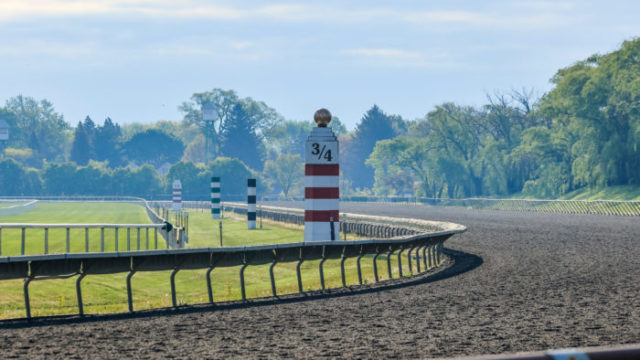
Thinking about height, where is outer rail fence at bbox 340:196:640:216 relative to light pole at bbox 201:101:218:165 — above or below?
below

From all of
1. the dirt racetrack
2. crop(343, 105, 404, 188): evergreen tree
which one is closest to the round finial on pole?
the dirt racetrack

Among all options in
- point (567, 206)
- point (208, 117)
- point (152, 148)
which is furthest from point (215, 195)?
point (152, 148)

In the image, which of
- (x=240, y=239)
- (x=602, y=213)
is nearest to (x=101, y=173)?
(x=602, y=213)

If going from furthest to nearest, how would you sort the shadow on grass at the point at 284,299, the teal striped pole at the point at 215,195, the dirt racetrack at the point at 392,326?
the teal striped pole at the point at 215,195, the shadow on grass at the point at 284,299, the dirt racetrack at the point at 392,326

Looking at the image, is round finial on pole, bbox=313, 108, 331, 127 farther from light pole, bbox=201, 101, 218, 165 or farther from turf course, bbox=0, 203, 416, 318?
light pole, bbox=201, 101, 218, 165

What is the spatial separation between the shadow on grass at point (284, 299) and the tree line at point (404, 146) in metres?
51.0

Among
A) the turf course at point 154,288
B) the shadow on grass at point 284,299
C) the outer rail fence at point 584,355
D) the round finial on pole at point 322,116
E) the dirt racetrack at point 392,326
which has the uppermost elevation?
the round finial on pole at point 322,116

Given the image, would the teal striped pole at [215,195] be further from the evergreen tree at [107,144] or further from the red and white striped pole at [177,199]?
the evergreen tree at [107,144]

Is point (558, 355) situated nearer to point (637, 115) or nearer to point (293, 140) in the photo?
point (637, 115)

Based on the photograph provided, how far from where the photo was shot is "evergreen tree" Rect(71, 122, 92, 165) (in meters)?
157

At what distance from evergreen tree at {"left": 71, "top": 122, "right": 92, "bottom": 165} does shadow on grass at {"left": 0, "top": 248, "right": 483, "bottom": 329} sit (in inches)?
5791

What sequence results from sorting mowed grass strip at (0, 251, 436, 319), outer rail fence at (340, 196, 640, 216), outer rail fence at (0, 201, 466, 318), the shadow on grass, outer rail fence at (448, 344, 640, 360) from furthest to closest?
outer rail fence at (340, 196, 640, 216)
mowed grass strip at (0, 251, 436, 319)
outer rail fence at (0, 201, 466, 318)
the shadow on grass
outer rail fence at (448, 344, 640, 360)

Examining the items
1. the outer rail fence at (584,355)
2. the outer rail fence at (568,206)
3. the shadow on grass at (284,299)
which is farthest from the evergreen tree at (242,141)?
the outer rail fence at (584,355)

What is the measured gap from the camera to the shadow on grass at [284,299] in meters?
9.16
